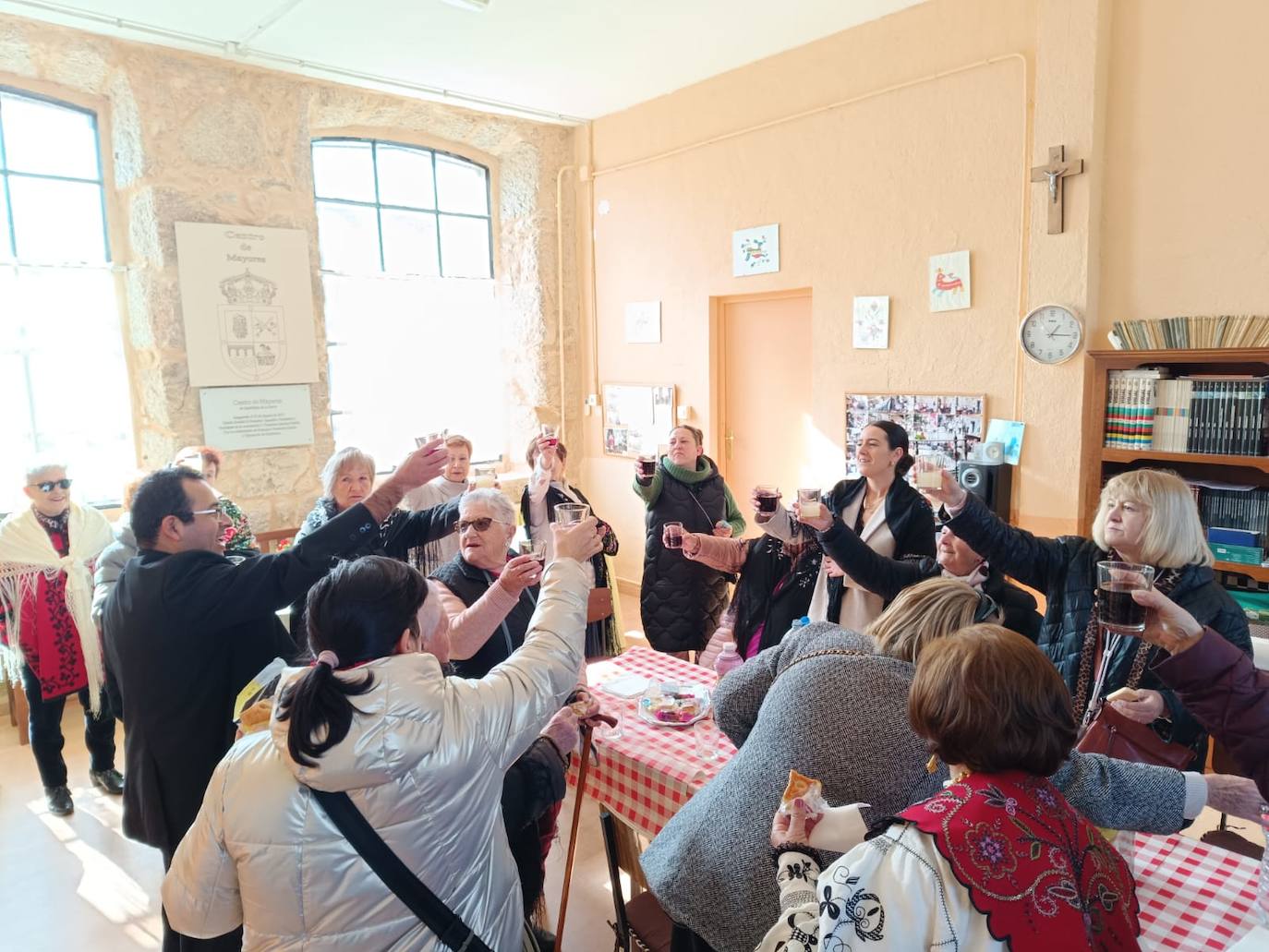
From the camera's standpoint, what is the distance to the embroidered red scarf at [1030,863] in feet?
3.18

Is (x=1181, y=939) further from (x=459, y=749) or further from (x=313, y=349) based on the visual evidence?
(x=313, y=349)

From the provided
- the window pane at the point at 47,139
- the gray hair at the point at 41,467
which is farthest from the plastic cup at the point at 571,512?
the window pane at the point at 47,139

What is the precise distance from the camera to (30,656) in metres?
3.40

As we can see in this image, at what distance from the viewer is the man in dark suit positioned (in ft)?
6.04

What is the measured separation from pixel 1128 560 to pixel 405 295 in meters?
5.01

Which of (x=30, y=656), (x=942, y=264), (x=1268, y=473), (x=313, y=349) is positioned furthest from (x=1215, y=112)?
(x=30, y=656)

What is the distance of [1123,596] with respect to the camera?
64.3 inches

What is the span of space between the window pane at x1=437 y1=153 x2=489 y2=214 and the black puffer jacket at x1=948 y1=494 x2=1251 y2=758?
4.86 meters

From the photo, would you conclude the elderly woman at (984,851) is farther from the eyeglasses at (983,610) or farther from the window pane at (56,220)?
the window pane at (56,220)

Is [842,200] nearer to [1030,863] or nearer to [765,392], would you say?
[765,392]

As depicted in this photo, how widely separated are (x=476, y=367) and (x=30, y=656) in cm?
361

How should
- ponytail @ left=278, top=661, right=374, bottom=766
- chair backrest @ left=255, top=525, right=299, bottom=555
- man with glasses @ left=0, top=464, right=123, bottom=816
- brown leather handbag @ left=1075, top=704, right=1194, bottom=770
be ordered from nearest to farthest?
ponytail @ left=278, top=661, right=374, bottom=766, brown leather handbag @ left=1075, top=704, right=1194, bottom=770, man with glasses @ left=0, top=464, right=123, bottom=816, chair backrest @ left=255, top=525, right=299, bottom=555

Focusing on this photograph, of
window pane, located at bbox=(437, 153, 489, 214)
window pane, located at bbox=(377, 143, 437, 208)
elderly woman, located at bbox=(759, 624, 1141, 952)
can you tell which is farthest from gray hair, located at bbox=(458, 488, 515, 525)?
window pane, located at bbox=(437, 153, 489, 214)

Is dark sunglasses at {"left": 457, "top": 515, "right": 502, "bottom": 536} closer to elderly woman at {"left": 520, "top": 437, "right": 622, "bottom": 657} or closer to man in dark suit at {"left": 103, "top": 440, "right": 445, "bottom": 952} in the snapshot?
man in dark suit at {"left": 103, "top": 440, "right": 445, "bottom": 952}
